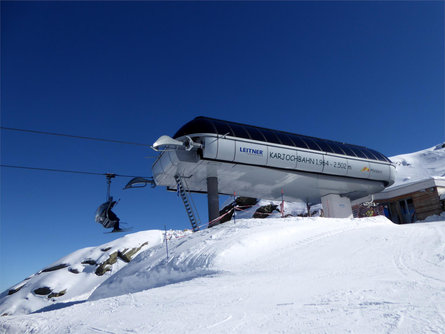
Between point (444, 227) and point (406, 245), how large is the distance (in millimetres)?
3174

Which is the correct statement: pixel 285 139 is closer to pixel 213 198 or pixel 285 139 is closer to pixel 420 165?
pixel 213 198

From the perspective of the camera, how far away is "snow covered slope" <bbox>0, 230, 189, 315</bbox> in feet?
96.7

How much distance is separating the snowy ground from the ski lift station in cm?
539

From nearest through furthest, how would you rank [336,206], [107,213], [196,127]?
1. [107,213]
2. [196,127]
3. [336,206]

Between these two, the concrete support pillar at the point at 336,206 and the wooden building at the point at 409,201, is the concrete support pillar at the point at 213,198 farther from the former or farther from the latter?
the wooden building at the point at 409,201

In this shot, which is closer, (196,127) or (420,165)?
(196,127)

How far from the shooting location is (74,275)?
33500mm

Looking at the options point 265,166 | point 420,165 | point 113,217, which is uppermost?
point 420,165

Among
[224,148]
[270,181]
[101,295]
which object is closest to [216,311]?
[101,295]

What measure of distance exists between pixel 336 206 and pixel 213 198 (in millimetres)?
9729

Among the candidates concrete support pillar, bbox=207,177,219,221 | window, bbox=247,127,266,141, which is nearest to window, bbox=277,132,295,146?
window, bbox=247,127,266,141

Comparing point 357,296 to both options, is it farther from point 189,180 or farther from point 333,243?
point 189,180

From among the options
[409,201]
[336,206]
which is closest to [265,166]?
[336,206]

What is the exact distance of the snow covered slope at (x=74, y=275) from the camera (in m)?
29.5
